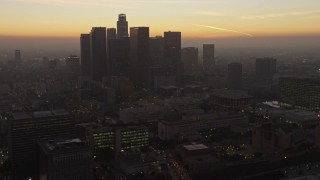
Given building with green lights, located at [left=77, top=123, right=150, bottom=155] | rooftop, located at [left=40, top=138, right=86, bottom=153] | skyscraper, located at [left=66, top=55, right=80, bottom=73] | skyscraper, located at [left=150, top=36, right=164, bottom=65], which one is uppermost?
skyscraper, located at [left=150, top=36, right=164, bottom=65]

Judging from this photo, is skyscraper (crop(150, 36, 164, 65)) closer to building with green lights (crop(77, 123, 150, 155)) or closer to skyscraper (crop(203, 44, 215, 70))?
skyscraper (crop(203, 44, 215, 70))

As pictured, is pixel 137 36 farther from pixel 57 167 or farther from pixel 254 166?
pixel 57 167

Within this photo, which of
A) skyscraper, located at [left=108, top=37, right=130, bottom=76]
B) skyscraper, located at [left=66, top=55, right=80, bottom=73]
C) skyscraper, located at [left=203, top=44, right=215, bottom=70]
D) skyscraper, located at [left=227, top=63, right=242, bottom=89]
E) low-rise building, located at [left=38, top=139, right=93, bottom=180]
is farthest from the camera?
skyscraper, located at [left=203, top=44, right=215, bottom=70]

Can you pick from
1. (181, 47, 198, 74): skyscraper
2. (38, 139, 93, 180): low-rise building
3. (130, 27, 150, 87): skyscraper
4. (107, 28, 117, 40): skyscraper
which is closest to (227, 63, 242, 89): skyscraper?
(130, 27, 150, 87): skyscraper

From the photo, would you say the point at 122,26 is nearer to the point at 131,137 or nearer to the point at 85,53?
the point at 85,53

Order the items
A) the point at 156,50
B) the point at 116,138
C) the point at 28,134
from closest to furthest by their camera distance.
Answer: the point at 28,134, the point at 116,138, the point at 156,50

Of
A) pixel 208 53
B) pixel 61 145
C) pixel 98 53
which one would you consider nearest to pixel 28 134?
pixel 61 145

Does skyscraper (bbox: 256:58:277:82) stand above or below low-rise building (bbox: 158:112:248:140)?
above

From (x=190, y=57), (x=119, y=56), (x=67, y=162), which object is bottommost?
(x=67, y=162)
